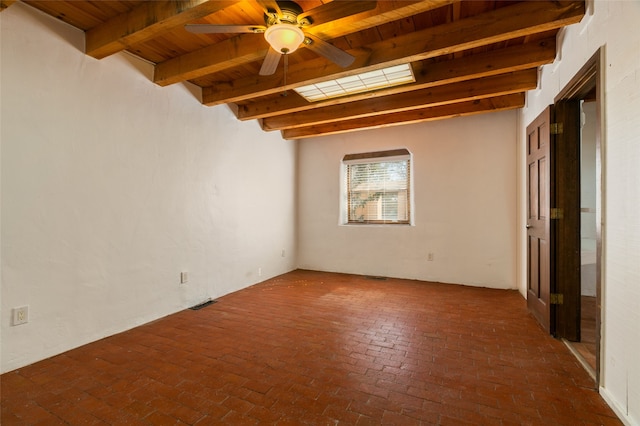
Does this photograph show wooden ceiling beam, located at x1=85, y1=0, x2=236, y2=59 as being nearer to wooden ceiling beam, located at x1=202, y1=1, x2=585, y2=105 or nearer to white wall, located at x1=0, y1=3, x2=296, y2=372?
white wall, located at x1=0, y1=3, x2=296, y2=372

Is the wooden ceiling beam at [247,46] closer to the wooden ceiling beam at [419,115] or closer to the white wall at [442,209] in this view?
the wooden ceiling beam at [419,115]

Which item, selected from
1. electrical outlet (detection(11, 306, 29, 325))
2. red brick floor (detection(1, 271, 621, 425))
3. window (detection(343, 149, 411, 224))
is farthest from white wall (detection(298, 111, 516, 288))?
electrical outlet (detection(11, 306, 29, 325))

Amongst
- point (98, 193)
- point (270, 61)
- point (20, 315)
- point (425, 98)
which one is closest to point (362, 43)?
point (270, 61)

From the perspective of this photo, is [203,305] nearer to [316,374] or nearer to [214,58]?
[316,374]

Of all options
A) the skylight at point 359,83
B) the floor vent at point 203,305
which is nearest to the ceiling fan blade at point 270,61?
the skylight at point 359,83

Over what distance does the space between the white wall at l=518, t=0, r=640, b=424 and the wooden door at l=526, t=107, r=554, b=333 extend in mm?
831

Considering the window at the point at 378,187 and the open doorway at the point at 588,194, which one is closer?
the open doorway at the point at 588,194

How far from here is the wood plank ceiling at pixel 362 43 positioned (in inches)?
78.2

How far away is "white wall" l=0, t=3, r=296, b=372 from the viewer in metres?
2.05

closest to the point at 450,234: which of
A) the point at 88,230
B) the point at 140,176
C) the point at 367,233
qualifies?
the point at 367,233

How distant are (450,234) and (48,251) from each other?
4.58 metres

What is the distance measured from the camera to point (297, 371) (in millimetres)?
2021

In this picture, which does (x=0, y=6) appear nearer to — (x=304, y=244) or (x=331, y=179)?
(x=331, y=179)

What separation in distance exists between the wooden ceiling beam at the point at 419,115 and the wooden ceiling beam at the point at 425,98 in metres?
0.43
